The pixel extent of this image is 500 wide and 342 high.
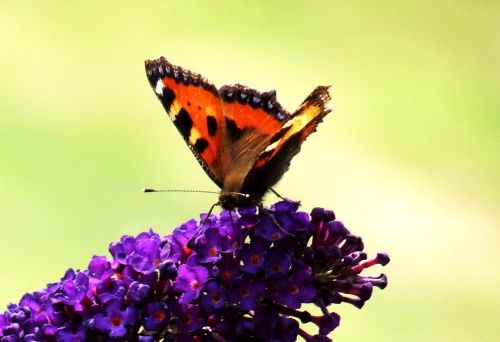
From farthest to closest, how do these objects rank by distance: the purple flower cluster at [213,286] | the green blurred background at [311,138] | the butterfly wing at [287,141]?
the green blurred background at [311,138] < the butterfly wing at [287,141] < the purple flower cluster at [213,286]

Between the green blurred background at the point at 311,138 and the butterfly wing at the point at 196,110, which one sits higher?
the green blurred background at the point at 311,138

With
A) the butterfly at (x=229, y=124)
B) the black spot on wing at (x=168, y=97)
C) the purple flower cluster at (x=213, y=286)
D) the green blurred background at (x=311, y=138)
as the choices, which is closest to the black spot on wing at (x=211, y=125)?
the butterfly at (x=229, y=124)

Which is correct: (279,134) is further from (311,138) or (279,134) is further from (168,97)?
(311,138)

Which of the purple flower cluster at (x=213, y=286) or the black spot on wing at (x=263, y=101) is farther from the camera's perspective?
the black spot on wing at (x=263, y=101)

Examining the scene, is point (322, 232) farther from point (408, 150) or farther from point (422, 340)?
point (408, 150)

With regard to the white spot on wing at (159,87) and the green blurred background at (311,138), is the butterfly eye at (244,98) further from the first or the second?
the green blurred background at (311,138)

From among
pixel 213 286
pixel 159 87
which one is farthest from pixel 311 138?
pixel 213 286

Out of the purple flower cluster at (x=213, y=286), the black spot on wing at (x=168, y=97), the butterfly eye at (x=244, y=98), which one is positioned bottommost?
the purple flower cluster at (x=213, y=286)
